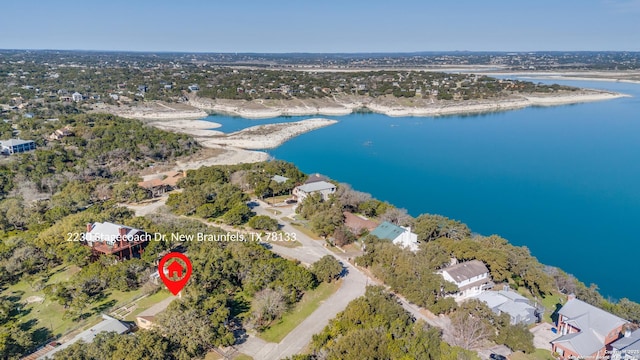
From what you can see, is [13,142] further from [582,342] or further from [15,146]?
[582,342]

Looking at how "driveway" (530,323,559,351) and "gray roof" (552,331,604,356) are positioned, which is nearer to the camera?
"gray roof" (552,331,604,356)

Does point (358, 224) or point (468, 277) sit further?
point (358, 224)

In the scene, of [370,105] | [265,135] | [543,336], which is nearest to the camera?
[543,336]

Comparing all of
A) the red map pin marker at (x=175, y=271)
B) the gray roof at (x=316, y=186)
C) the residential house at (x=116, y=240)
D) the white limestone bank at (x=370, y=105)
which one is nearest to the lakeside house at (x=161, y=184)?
the residential house at (x=116, y=240)

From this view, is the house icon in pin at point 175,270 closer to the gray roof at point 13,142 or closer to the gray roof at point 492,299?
the gray roof at point 492,299

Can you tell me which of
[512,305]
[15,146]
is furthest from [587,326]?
[15,146]

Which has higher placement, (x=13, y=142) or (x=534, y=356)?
(x=13, y=142)

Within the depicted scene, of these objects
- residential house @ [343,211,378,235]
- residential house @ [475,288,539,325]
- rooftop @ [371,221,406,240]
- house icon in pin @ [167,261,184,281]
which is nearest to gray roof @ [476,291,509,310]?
residential house @ [475,288,539,325]

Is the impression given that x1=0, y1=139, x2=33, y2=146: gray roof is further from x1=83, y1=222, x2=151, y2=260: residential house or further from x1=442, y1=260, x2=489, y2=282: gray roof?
x1=442, y1=260, x2=489, y2=282: gray roof
